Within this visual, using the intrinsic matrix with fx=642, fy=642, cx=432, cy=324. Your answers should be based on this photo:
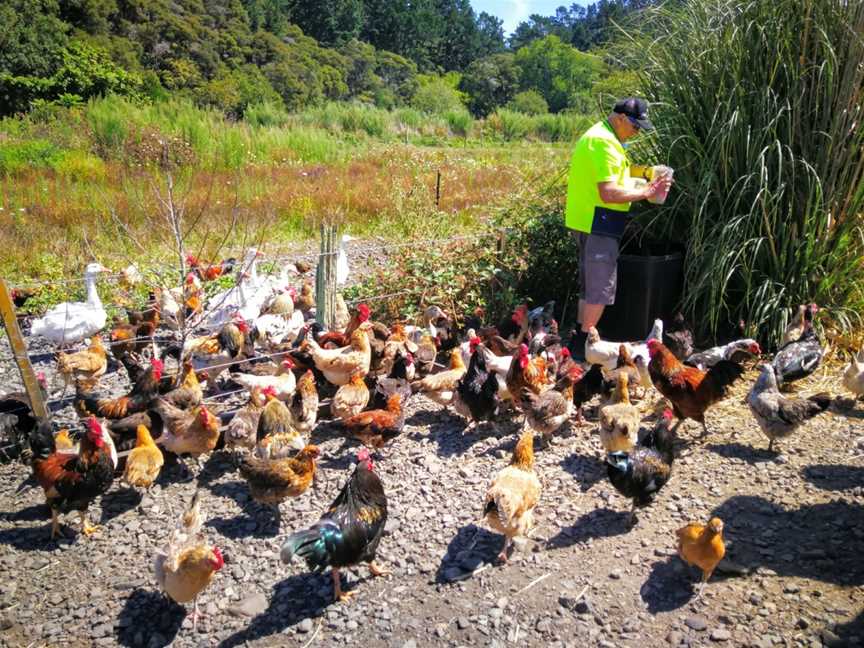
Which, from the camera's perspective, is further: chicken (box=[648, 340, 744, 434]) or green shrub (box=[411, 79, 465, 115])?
green shrub (box=[411, 79, 465, 115])

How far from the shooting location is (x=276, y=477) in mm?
4262

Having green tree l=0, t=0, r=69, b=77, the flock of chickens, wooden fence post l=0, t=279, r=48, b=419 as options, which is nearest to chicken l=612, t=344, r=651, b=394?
the flock of chickens

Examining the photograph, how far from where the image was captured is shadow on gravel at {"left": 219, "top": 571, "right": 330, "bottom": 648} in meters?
3.49

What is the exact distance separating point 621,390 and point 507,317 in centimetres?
208

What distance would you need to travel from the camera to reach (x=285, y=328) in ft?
21.7

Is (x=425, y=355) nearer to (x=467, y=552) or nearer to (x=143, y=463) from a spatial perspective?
(x=467, y=552)

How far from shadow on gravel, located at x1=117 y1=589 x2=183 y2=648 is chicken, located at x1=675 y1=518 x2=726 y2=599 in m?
2.88

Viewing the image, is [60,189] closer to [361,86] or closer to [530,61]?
[361,86]

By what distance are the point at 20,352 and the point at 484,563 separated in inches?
143

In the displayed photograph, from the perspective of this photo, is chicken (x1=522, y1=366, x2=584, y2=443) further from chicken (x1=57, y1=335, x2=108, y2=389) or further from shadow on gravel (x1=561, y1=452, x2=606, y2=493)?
chicken (x1=57, y1=335, x2=108, y2=389)

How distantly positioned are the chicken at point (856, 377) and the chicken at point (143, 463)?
5529 mm

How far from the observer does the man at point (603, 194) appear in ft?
18.0

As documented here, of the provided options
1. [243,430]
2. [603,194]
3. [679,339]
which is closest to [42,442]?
[243,430]

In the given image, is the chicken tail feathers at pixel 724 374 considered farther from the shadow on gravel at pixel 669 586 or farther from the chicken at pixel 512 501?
the chicken at pixel 512 501
